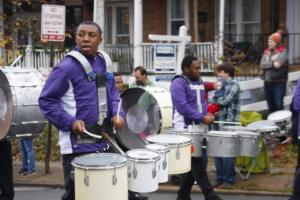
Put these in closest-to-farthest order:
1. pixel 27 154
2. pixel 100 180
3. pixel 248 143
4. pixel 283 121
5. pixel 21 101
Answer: pixel 100 180
pixel 21 101
pixel 248 143
pixel 283 121
pixel 27 154

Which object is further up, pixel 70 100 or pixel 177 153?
pixel 70 100

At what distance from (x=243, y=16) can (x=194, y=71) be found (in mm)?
13985

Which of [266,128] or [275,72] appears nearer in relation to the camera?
[266,128]

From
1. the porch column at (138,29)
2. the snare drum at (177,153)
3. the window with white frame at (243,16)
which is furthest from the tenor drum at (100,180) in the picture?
the window with white frame at (243,16)

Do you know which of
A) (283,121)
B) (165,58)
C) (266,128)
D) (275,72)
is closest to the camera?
(266,128)

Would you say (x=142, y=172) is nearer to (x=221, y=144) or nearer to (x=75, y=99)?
(x=75, y=99)

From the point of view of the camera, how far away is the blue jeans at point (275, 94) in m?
12.3

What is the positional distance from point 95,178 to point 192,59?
3453 mm

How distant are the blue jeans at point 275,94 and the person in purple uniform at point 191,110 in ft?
15.4

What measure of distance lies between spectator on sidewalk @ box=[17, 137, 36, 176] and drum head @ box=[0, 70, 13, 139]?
9.85ft

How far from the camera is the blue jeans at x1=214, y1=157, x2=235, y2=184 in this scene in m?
9.14

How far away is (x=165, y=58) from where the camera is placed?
1303cm

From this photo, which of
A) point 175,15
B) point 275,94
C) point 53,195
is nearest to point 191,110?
point 53,195

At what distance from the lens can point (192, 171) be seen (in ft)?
25.4
